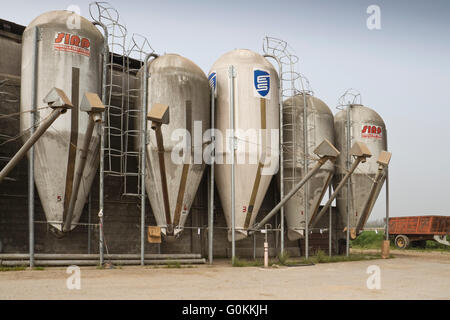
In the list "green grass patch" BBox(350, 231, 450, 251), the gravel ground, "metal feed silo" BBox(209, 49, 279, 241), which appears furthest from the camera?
"green grass patch" BBox(350, 231, 450, 251)

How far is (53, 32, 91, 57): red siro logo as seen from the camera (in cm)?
1620

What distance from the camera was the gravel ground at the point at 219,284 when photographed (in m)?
9.74

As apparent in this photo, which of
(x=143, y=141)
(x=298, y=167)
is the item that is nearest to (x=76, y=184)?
(x=143, y=141)

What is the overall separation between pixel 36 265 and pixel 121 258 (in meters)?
2.98

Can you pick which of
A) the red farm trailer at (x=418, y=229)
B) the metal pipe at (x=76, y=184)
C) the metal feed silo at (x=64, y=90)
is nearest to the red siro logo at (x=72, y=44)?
the metal feed silo at (x=64, y=90)

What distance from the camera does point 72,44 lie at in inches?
646

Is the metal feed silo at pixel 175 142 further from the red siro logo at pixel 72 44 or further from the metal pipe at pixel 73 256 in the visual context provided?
the red siro logo at pixel 72 44

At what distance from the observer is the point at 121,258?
56.0 feet

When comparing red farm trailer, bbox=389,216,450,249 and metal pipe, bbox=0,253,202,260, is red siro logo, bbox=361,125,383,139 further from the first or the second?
metal pipe, bbox=0,253,202,260

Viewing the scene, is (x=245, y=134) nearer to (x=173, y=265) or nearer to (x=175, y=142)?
(x=175, y=142)

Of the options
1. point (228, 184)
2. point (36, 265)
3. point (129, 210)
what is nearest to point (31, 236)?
point (36, 265)

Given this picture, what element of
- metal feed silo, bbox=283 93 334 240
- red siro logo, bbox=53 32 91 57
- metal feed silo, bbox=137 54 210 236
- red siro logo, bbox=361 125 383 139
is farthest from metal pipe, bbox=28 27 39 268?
red siro logo, bbox=361 125 383 139

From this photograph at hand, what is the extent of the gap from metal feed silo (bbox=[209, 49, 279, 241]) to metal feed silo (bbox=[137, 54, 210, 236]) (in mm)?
1371

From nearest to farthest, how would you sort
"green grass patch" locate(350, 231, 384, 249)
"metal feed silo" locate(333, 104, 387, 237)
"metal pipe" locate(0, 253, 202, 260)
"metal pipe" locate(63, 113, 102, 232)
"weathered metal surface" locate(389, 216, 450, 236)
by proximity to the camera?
"metal pipe" locate(0, 253, 202, 260), "metal pipe" locate(63, 113, 102, 232), "metal feed silo" locate(333, 104, 387, 237), "weathered metal surface" locate(389, 216, 450, 236), "green grass patch" locate(350, 231, 384, 249)
